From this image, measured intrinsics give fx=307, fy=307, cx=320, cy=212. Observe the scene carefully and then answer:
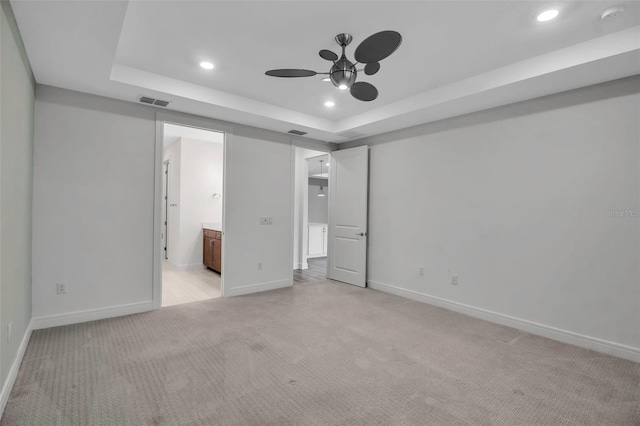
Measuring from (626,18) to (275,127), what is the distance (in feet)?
12.2

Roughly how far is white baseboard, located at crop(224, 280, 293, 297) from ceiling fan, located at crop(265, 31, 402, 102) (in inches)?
125

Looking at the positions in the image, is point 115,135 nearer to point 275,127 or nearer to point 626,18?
point 275,127

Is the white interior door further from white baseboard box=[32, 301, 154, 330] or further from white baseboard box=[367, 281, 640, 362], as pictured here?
white baseboard box=[32, 301, 154, 330]

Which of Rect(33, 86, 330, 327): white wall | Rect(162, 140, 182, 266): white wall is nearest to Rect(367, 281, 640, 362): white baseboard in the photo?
Rect(33, 86, 330, 327): white wall

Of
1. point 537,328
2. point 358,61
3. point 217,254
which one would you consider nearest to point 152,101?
point 358,61

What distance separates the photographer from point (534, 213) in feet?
10.8

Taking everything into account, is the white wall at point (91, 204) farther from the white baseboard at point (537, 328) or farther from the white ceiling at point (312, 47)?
the white baseboard at point (537, 328)

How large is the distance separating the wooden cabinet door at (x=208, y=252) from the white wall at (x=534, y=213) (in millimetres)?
3534

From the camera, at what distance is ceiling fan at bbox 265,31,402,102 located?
1893 millimetres

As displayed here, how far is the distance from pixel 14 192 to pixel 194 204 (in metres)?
4.09

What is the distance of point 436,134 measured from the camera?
13.7 ft

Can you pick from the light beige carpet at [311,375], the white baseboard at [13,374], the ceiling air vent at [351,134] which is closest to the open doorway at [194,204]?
the ceiling air vent at [351,134]

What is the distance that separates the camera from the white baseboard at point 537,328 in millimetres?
2756

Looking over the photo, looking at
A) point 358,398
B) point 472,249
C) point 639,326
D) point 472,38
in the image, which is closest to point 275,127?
point 472,38
